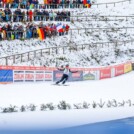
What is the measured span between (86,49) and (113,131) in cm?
2114

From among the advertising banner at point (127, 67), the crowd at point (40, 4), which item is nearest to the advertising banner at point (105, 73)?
the advertising banner at point (127, 67)

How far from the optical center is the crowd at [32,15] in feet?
127

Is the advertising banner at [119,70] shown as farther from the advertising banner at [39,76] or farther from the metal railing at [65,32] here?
the metal railing at [65,32]

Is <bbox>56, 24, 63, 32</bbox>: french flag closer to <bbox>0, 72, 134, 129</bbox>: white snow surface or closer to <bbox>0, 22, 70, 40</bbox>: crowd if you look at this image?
<bbox>0, 22, 70, 40</bbox>: crowd

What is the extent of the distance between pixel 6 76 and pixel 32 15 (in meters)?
9.93

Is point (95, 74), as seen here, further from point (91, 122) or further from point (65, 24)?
point (91, 122)

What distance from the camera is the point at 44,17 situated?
1634 inches

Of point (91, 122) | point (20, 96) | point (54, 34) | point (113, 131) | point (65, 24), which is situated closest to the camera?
point (113, 131)

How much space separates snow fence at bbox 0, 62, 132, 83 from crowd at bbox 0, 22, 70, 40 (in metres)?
5.42

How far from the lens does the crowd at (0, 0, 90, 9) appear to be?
41.0 metres

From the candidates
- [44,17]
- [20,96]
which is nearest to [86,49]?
[44,17]

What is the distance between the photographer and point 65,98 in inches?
1071

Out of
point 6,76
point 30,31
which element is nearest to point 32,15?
point 30,31

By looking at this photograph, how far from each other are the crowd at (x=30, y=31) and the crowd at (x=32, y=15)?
3.19ft
